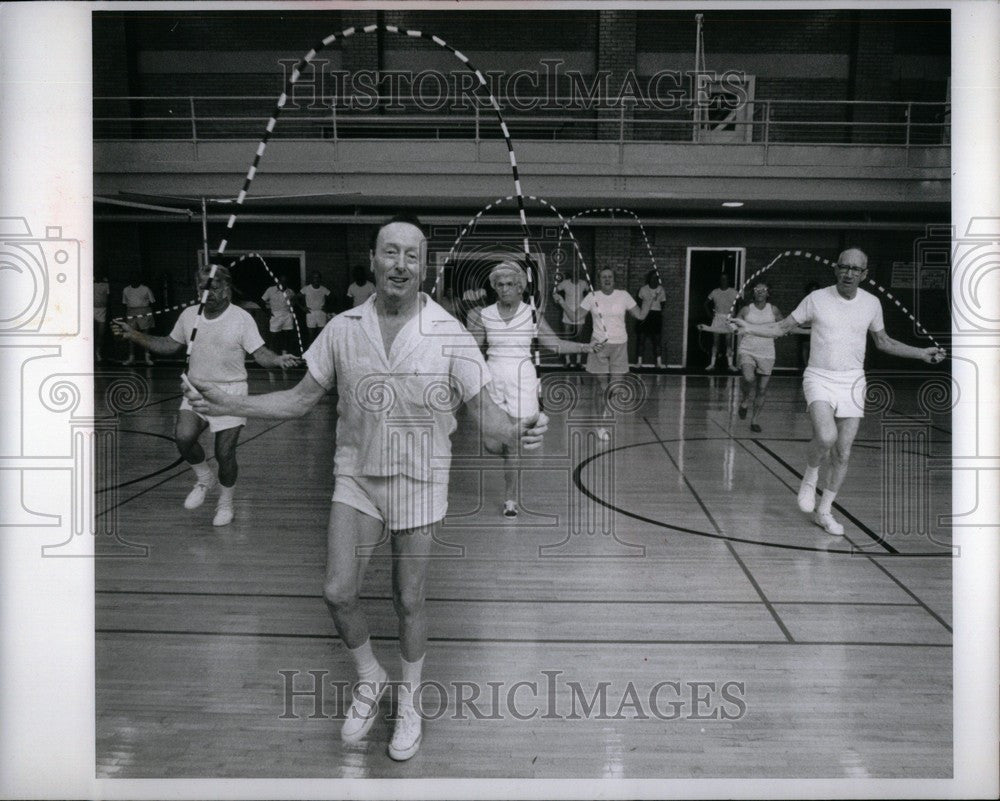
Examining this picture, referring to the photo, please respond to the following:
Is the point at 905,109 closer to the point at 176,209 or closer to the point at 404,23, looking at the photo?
the point at 404,23

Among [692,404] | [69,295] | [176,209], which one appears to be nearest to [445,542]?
[69,295]

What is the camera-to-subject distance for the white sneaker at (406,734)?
9.64 feet

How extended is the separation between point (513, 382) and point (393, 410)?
8.98 feet

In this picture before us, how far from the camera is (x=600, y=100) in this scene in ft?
44.8

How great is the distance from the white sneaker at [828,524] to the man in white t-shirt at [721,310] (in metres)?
6.98

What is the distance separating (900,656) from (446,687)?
200 centimetres

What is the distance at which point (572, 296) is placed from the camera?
13156 millimetres

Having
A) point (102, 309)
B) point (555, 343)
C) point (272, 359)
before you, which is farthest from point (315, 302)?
point (555, 343)

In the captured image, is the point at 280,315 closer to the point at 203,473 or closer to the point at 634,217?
the point at 634,217

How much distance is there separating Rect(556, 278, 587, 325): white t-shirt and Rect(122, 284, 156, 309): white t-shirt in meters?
6.30

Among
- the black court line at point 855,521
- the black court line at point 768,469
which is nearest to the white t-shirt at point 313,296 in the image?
the black court line at point 768,469

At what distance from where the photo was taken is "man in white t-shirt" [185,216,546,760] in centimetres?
284

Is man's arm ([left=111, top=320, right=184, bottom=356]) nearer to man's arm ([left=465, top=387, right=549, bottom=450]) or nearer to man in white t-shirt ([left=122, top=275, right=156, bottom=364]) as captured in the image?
man's arm ([left=465, top=387, right=549, bottom=450])

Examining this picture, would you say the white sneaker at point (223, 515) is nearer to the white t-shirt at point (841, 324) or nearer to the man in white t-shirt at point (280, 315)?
the white t-shirt at point (841, 324)
